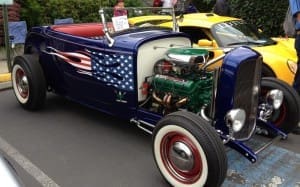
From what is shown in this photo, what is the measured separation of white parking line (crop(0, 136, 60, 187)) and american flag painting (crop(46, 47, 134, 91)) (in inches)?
44.1

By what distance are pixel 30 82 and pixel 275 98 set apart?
9.46 feet

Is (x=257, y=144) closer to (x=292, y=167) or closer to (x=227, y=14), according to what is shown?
(x=292, y=167)

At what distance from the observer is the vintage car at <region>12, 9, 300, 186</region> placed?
325cm

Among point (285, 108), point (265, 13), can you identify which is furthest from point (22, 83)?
point (265, 13)

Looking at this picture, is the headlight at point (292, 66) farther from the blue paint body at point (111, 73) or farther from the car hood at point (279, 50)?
the blue paint body at point (111, 73)

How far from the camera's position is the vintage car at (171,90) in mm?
3252

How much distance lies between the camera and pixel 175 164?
132 inches

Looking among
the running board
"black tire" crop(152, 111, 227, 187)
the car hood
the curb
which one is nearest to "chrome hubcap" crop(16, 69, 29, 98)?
the curb

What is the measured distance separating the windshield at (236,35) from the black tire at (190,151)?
286 cm

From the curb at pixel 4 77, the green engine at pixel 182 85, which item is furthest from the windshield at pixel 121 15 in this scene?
the curb at pixel 4 77

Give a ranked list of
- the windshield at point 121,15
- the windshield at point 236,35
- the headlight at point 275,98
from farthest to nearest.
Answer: the windshield at point 236,35
the windshield at point 121,15
the headlight at point 275,98

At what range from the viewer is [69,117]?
5.05 metres

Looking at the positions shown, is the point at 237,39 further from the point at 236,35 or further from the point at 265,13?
the point at 265,13

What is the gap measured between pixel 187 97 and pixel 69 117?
1.87m
